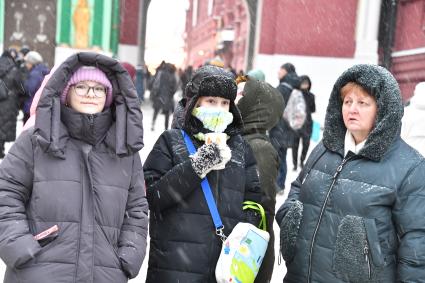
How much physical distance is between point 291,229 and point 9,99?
290 inches

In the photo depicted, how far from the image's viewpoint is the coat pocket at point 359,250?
2.55m

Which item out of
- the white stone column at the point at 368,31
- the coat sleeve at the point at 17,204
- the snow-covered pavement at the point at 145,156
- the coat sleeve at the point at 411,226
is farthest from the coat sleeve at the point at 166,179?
the white stone column at the point at 368,31

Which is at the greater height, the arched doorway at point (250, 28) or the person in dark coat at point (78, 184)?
the arched doorway at point (250, 28)

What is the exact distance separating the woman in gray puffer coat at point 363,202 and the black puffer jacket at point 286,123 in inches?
234

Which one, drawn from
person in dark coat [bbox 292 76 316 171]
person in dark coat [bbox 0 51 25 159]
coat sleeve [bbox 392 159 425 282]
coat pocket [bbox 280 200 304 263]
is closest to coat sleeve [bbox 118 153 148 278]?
coat pocket [bbox 280 200 304 263]

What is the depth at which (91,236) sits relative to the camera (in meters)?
2.67

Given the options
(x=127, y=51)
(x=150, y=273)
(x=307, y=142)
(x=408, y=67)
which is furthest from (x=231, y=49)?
(x=150, y=273)

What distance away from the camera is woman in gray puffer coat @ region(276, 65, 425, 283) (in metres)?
2.54

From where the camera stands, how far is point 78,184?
2688 mm

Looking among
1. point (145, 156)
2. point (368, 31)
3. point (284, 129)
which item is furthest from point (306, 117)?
point (368, 31)

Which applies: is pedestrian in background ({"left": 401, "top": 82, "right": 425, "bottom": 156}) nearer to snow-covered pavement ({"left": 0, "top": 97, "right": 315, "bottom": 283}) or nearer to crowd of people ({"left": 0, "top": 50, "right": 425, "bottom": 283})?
snow-covered pavement ({"left": 0, "top": 97, "right": 315, "bottom": 283})

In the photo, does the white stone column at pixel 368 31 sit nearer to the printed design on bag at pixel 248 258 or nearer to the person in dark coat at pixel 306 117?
the person in dark coat at pixel 306 117

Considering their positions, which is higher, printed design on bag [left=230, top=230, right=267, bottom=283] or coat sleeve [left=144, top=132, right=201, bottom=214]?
coat sleeve [left=144, top=132, right=201, bottom=214]

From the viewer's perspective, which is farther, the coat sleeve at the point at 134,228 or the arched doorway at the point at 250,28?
the arched doorway at the point at 250,28
